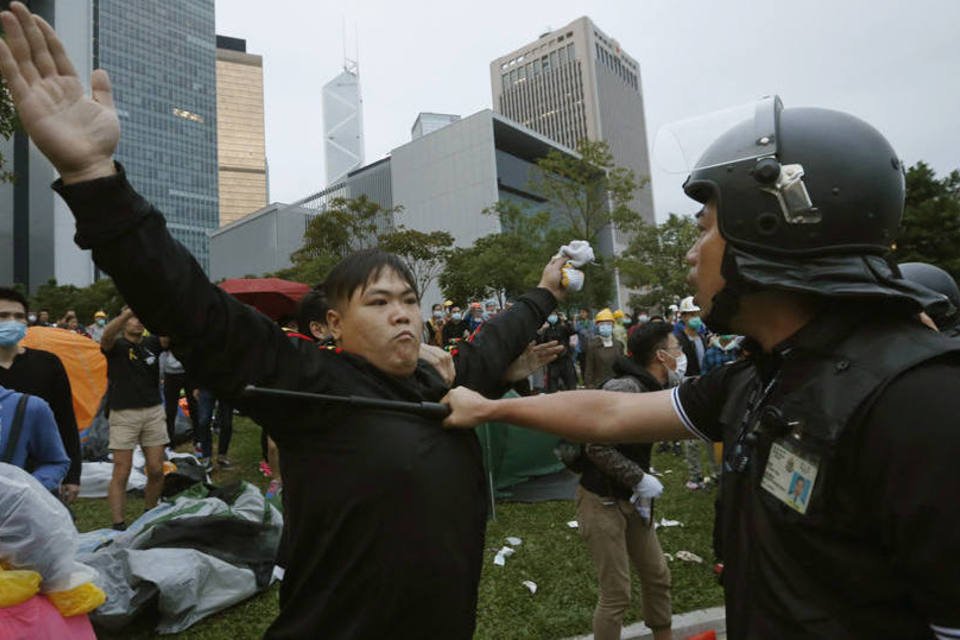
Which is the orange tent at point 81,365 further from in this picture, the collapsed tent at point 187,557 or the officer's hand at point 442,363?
the officer's hand at point 442,363

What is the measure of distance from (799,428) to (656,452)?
926 cm

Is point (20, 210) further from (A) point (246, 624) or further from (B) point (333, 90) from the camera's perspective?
(B) point (333, 90)

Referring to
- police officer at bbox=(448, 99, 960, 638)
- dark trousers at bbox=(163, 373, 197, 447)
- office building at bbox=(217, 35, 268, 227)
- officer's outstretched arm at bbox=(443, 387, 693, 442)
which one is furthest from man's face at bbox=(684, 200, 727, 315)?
office building at bbox=(217, 35, 268, 227)

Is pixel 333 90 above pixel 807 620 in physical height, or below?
above

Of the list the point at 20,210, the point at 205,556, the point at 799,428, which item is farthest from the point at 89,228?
the point at 20,210

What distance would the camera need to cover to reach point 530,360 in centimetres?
248

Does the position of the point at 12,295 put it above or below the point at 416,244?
below

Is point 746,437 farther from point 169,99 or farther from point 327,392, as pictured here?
point 169,99

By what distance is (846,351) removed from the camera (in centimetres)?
119

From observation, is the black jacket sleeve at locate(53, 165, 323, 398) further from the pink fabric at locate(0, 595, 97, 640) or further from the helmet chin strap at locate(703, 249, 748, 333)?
the pink fabric at locate(0, 595, 97, 640)

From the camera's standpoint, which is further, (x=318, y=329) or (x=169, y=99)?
(x=169, y=99)

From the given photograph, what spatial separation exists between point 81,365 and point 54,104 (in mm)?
6702

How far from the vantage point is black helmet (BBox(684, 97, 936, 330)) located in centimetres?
132

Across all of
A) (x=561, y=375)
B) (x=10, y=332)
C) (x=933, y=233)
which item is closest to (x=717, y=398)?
(x=10, y=332)
